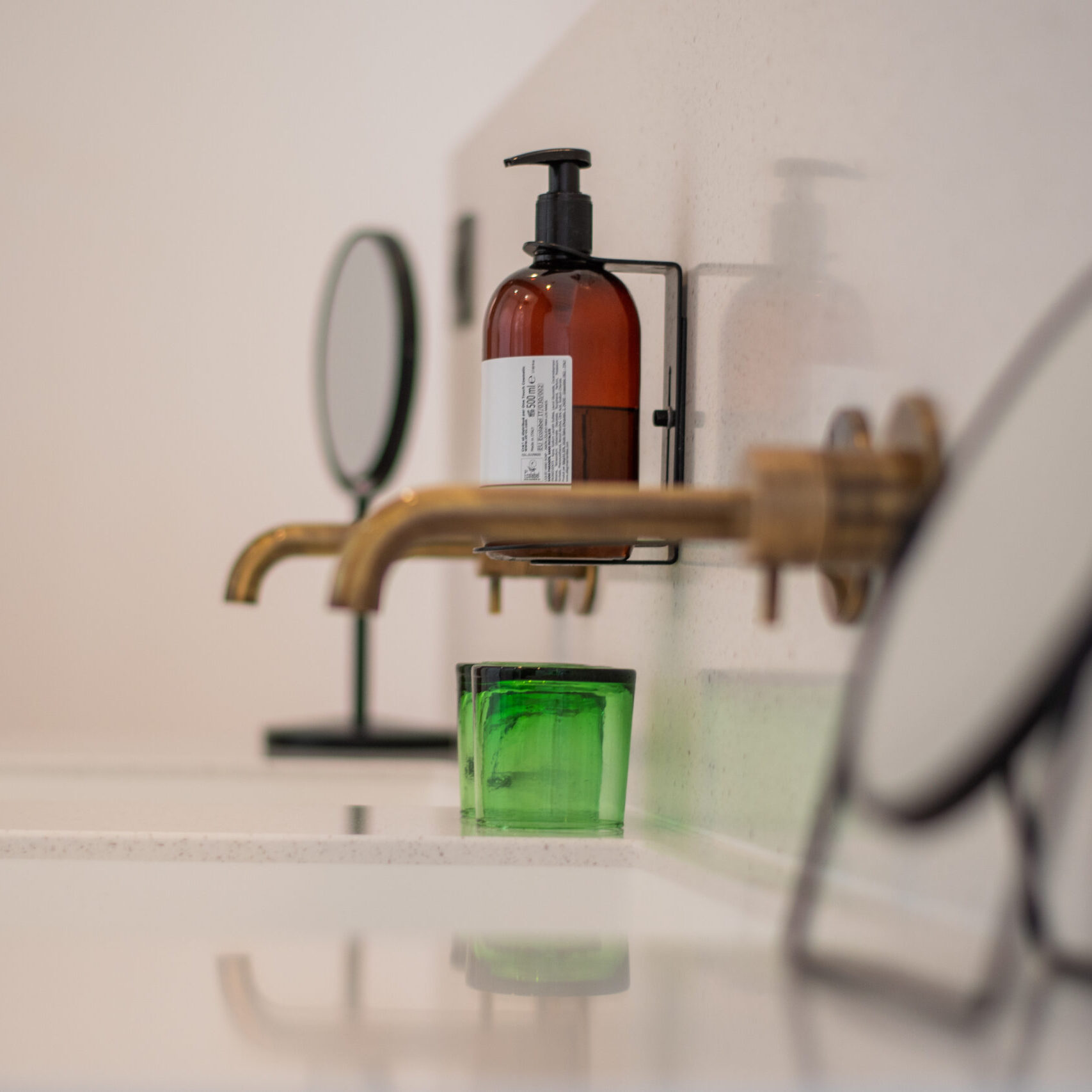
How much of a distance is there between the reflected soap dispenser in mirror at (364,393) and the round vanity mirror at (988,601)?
0.71m

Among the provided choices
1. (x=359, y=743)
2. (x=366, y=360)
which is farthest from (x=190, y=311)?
(x=359, y=743)

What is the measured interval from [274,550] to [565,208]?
205mm

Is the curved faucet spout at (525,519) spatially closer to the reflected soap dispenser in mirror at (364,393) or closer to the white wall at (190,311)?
the reflected soap dispenser in mirror at (364,393)

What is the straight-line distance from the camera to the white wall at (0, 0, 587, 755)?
1286 mm

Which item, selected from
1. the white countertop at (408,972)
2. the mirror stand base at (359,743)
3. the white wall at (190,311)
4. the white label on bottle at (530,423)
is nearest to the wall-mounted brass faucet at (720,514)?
the white countertop at (408,972)

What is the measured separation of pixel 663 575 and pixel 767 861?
176 mm

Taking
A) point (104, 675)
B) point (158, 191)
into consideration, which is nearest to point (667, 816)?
point (104, 675)

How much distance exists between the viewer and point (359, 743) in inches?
40.9

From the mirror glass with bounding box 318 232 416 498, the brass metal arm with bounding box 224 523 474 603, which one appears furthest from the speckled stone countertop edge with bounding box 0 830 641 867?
the mirror glass with bounding box 318 232 416 498

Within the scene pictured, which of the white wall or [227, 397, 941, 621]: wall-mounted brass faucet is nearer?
[227, 397, 941, 621]: wall-mounted brass faucet

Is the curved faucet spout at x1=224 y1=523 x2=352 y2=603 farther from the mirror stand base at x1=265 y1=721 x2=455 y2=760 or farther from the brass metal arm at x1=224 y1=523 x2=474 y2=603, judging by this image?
the mirror stand base at x1=265 y1=721 x2=455 y2=760

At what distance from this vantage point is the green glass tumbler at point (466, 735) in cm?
63

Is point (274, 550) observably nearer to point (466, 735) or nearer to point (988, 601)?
point (466, 735)

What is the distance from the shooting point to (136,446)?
1302mm
